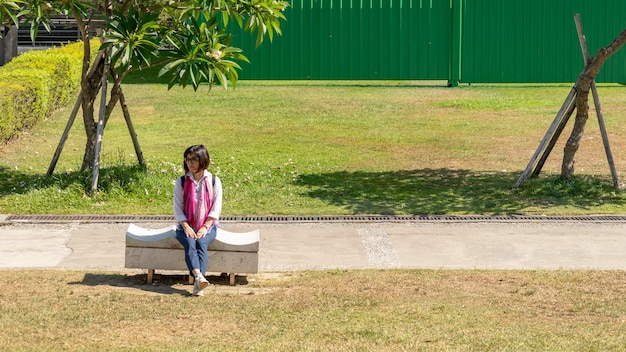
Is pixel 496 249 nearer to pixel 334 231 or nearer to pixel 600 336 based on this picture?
pixel 334 231

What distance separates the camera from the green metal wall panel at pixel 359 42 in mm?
26609

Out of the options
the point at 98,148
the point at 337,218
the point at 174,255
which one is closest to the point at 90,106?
the point at 98,148

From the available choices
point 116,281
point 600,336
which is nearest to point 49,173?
point 116,281

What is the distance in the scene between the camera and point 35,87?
18.9 m

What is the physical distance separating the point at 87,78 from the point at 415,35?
14.0 m

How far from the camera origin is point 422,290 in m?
9.16

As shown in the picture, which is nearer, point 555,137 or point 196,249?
point 196,249

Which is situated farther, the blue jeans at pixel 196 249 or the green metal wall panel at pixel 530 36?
the green metal wall panel at pixel 530 36

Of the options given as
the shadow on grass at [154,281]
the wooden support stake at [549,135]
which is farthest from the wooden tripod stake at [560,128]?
the shadow on grass at [154,281]

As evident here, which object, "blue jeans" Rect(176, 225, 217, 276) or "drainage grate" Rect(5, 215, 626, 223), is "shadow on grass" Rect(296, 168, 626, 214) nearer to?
"drainage grate" Rect(5, 215, 626, 223)

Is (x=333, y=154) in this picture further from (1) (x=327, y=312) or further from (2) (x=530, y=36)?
(2) (x=530, y=36)

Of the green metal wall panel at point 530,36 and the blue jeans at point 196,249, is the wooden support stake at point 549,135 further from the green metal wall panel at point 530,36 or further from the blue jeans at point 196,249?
the green metal wall panel at point 530,36

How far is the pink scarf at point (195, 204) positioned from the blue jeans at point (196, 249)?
5.0 inches

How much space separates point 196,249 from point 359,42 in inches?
707
